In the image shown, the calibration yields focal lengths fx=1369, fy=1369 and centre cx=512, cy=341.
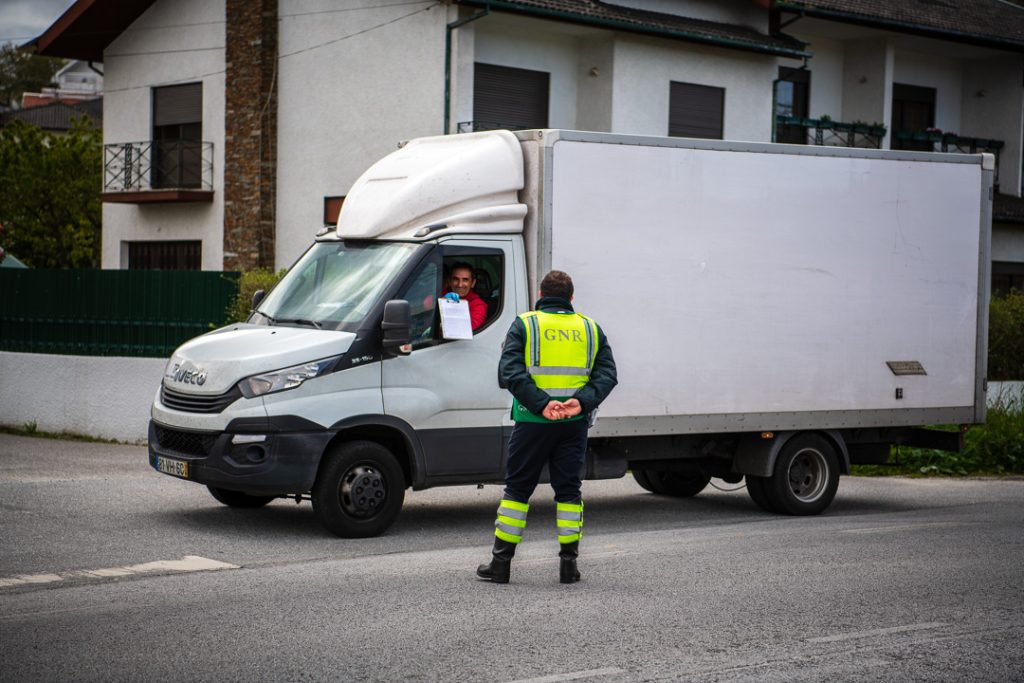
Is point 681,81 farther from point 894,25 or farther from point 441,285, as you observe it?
point 441,285

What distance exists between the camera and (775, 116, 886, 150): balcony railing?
27.6 metres

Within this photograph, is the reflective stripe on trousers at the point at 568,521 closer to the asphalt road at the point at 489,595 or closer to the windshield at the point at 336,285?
the asphalt road at the point at 489,595

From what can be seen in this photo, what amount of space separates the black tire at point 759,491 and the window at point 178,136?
15.7 metres

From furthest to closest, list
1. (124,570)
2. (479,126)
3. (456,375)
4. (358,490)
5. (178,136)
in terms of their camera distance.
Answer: (178,136) → (479,126) → (456,375) → (358,490) → (124,570)

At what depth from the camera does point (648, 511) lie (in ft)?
40.0

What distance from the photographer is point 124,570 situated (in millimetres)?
8586

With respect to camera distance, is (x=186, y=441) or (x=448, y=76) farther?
(x=448, y=76)

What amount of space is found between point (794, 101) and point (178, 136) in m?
12.9

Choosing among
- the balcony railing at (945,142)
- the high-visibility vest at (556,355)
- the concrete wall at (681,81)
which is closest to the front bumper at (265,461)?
the high-visibility vest at (556,355)

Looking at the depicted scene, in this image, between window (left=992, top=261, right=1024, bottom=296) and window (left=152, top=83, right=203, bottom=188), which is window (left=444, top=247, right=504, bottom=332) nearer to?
window (left=152, top=83, right=203, bottom=188)

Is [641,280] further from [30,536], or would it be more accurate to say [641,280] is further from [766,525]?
[30,536]

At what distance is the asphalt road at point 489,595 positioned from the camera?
6.34 metres

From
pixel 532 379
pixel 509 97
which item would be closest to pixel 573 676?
pixel 532 379

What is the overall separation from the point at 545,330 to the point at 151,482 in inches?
238
